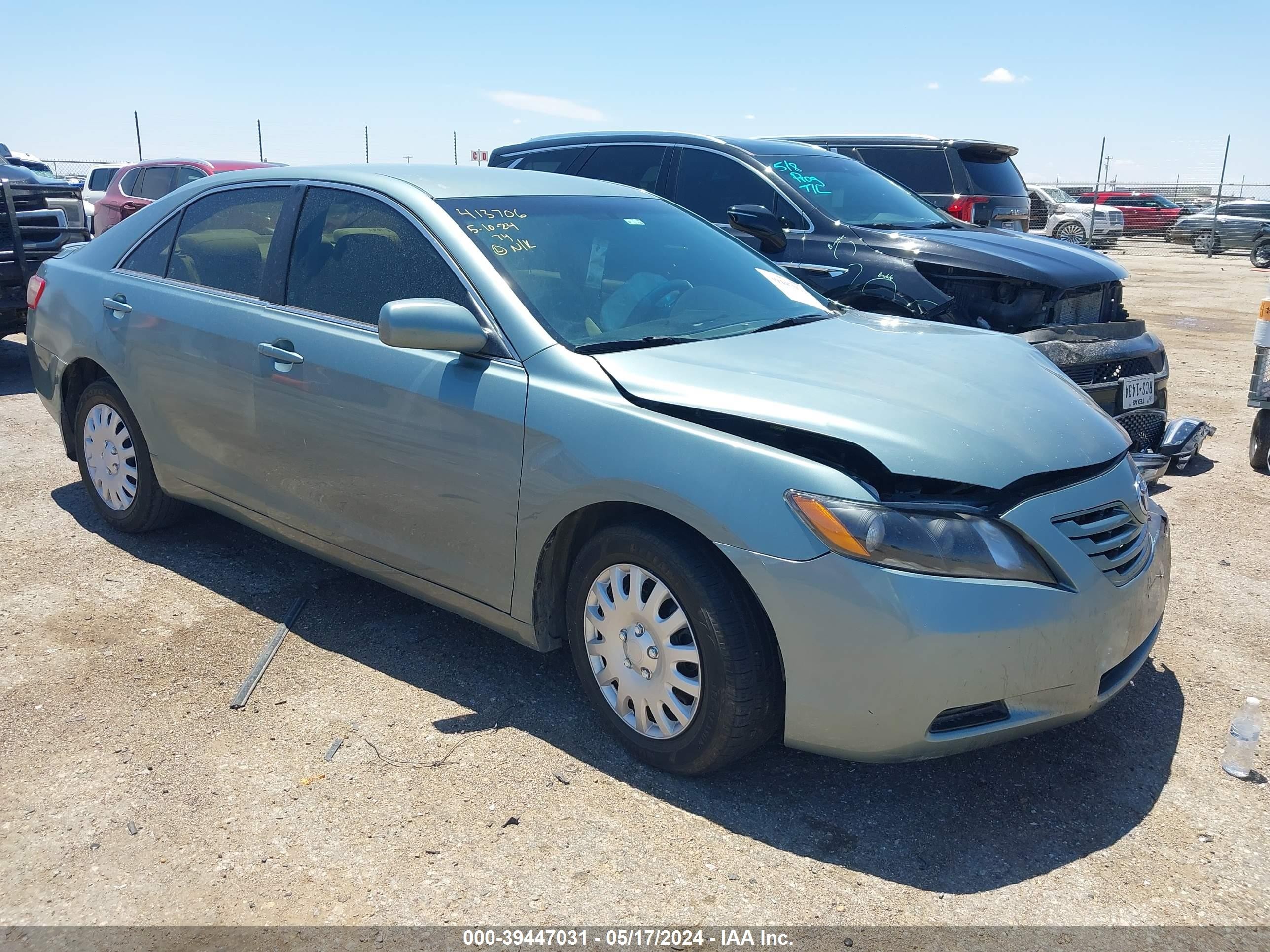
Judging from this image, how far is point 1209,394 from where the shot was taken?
866 centimetres

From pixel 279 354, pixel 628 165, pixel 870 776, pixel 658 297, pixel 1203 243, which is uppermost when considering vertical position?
pixel 628 165

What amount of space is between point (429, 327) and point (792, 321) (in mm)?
1344

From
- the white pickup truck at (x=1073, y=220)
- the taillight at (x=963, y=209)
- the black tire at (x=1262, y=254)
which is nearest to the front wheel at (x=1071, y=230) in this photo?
the white pickup truck at (x=1073, y=220)

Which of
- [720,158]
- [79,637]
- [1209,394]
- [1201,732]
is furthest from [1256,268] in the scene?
[79,637]

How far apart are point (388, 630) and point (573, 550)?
114cm

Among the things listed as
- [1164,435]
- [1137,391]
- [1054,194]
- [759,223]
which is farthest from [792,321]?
[1054,194]

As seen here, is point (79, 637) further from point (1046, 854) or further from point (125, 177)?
point (125, 177)

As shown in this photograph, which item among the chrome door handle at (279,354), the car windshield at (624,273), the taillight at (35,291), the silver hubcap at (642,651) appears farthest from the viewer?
the taillight at (35,291)

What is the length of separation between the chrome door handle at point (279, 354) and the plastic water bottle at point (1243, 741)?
3254 mm

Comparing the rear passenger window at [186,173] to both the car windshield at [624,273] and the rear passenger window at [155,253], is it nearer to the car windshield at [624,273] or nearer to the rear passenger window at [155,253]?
the rear passenger window at [155,253]

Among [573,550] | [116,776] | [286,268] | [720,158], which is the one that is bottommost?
[116,776]

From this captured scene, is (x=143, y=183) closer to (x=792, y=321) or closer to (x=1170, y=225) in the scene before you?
(x=792, y=321)

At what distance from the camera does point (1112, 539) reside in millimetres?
2898

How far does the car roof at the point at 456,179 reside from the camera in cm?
380
